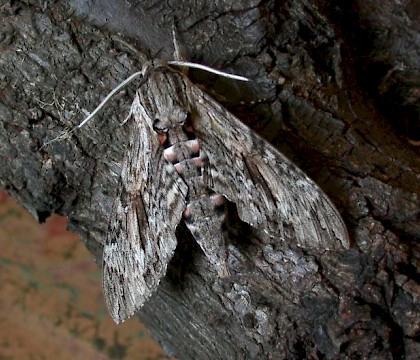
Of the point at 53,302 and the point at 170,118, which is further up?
the point at 170,118

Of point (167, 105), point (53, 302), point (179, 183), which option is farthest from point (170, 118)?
point (53, 302)

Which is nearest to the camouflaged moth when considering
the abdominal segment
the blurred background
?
the abdominal segment

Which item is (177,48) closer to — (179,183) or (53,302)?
(179,183)

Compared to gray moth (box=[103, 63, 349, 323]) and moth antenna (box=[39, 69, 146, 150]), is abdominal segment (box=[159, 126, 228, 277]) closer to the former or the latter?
gray moth (box=[103, 63, 349, 323])

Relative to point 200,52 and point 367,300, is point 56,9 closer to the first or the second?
point 200,52

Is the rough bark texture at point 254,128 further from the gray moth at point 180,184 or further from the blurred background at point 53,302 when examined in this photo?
the blurred background at point 53,302

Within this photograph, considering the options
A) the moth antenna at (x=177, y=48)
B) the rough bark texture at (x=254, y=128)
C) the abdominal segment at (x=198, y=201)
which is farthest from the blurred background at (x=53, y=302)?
the moth antenna at (x=177, y=48)
